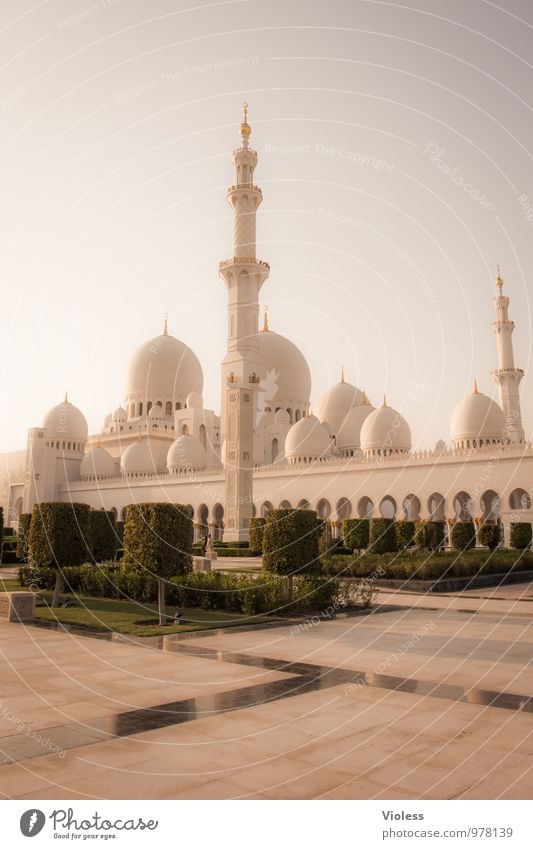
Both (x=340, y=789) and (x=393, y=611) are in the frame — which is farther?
(x=393, y=611)

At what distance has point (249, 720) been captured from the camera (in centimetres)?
573

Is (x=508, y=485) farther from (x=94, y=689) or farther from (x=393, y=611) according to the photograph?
(x=94, y=689)

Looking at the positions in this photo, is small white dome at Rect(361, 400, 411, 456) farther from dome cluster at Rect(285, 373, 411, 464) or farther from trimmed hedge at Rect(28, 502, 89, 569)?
trimmed hedge at Rect(28, 502, 89, 569)

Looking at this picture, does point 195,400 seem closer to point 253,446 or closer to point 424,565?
point 253,446

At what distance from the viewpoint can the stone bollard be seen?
1187cm

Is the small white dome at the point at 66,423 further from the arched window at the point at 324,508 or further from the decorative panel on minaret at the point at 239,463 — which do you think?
the arched window at the point at 324,508

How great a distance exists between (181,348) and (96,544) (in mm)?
42245

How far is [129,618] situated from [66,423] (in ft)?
167

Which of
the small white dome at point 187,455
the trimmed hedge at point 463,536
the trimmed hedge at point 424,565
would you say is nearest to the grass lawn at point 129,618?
the trimmed hedge at point 424,565

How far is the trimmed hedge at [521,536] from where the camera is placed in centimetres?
2694

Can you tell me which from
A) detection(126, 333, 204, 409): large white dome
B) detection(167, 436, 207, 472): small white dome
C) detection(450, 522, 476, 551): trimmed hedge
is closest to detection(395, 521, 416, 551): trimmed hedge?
detection(450, 522, 476, 551): trimmed hedge

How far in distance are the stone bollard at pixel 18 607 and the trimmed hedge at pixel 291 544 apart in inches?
189

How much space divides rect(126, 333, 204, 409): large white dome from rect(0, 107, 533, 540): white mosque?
104 millimetres

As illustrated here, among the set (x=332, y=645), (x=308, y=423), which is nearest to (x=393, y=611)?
(x=332, y=645)
